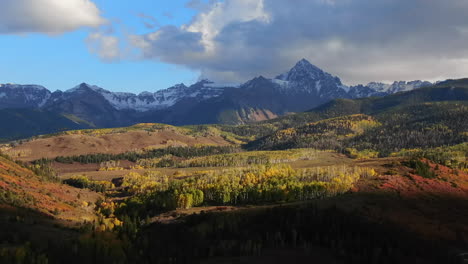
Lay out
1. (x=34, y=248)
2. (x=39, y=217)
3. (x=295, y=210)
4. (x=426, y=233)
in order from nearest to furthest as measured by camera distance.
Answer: (x=34, y=248), (x=39, y=217), (x=426, y=233), (x=295, y=210)

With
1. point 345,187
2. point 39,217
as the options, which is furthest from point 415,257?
point 39,217

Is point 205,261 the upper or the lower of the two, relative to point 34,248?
lower

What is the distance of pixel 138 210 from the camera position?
167 m

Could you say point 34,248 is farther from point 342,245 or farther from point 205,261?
point 342,245

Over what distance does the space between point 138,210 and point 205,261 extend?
79.6 m

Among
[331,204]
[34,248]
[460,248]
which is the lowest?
[460,248]

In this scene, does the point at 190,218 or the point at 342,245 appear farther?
the point at 190,218

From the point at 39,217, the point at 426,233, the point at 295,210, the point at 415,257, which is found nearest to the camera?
the point at 415,257

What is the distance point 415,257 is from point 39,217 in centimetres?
10545

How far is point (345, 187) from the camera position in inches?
6973

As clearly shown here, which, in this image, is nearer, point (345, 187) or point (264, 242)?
point (264, 242)

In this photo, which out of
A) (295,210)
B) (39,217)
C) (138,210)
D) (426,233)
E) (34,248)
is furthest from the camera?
(138,210)

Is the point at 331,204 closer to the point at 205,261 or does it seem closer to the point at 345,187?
the point at 345,187

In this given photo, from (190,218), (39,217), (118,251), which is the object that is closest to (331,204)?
(190,218)
